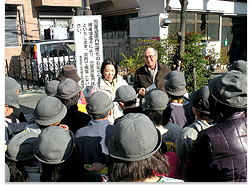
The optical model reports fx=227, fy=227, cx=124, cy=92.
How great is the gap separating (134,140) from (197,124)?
975 millimetres

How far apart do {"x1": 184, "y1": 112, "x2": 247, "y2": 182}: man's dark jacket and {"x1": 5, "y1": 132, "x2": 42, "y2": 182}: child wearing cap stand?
1.35 meters

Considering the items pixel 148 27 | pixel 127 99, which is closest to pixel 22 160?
pixel 127 99

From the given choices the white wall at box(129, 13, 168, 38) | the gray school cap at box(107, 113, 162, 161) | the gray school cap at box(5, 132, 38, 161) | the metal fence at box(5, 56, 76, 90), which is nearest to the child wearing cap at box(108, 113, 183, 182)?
the gray school cap at box(107, 113, 162, 161)

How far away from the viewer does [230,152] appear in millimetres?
1531

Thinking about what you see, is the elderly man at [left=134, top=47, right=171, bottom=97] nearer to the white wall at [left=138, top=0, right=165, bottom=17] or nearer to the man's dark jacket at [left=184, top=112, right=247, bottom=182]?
the man's dark jacket at [left=184, top=112, right=247, bottom=182]

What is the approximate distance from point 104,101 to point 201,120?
3.03 feet

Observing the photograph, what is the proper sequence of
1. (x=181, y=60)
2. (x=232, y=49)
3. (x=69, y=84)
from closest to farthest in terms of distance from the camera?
(x=69, y=84), (x=181, y=60), (x=232, y=49)

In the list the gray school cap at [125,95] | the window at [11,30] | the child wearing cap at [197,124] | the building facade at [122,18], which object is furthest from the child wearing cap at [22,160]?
the window at [11,30]

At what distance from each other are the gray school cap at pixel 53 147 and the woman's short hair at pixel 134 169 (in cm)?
49

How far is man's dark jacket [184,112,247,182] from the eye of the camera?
5.03 ft

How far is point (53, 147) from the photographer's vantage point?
1.66m

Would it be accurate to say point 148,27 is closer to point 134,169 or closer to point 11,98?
point 11,98

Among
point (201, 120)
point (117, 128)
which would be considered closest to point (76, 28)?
point (201, 120)

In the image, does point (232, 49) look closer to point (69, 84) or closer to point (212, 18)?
point (212, 18)
